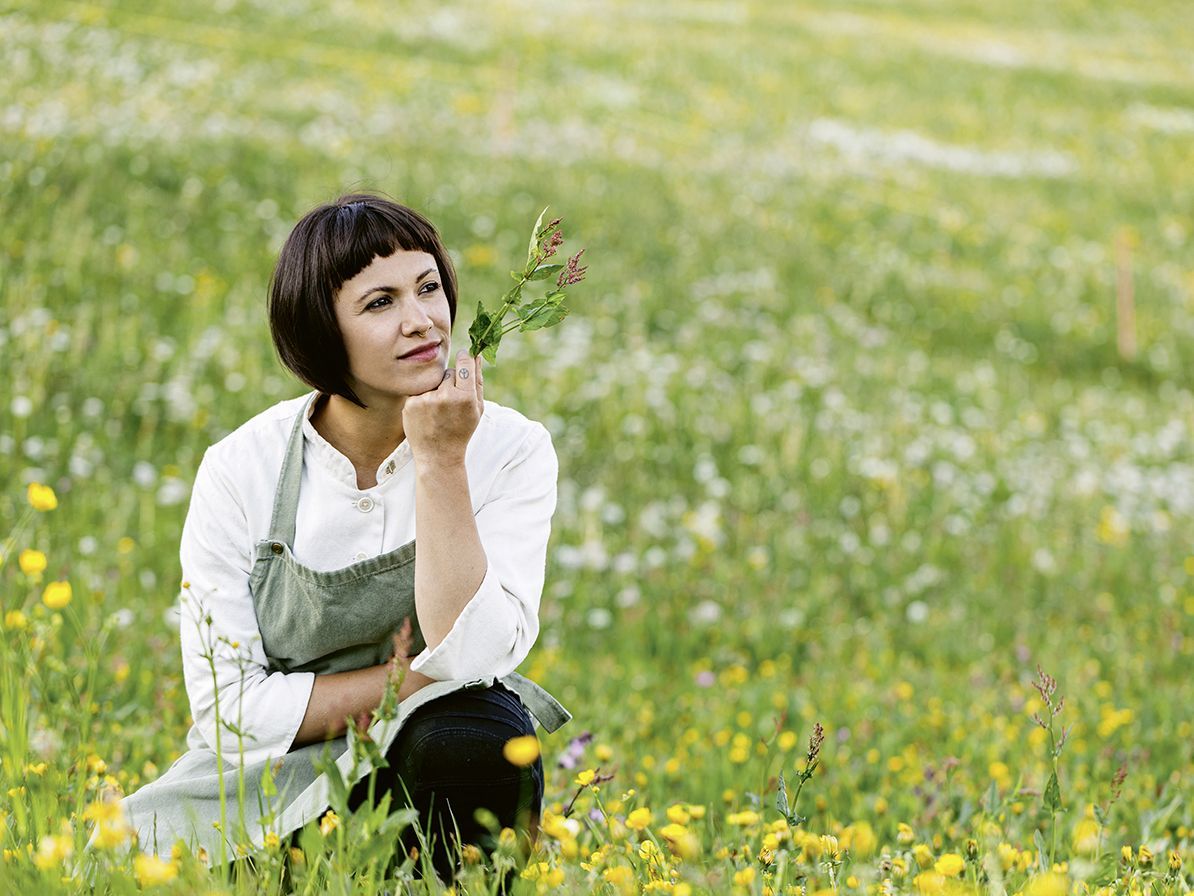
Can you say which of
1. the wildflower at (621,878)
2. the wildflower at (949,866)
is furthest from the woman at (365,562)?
the wildflower at (949,866)

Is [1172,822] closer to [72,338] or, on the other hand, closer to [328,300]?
[328,300]

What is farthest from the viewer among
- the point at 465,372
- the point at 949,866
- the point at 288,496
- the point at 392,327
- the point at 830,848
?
the point at 288,496

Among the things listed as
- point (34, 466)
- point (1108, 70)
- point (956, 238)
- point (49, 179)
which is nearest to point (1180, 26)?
point (1108, 70)

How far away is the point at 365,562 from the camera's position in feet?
7.39

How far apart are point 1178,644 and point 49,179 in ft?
23.2

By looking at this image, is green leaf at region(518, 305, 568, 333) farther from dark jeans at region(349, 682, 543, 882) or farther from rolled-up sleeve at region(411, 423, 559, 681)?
dark jeans at region(349, 682, 543, 882)

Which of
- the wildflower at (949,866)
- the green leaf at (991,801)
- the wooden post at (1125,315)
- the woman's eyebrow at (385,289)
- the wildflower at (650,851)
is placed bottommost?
the wooden post at (1125,315)

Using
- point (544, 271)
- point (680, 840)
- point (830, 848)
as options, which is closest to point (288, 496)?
point (544, 271)

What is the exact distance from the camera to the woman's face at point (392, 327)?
7.25 feet

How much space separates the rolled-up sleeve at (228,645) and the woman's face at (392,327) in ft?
1.26

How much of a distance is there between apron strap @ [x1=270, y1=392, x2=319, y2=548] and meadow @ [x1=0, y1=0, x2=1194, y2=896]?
0.39 m

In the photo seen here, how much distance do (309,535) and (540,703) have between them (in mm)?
594

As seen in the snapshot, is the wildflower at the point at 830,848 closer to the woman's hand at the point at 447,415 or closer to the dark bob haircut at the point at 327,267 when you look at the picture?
the woman's hand at the point at 447,415

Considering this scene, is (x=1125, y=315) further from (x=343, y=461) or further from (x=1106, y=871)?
(x=343, y=461)
